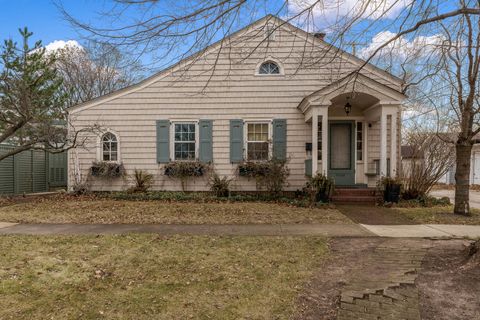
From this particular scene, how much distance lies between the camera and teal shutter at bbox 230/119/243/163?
12.2 m

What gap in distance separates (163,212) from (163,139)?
12.8 feet

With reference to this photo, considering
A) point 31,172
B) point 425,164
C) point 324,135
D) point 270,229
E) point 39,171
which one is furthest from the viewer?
point 39,171

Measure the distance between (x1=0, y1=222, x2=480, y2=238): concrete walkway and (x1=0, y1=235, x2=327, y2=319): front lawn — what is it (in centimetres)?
61

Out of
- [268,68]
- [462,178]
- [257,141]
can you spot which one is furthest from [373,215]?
[268,68]

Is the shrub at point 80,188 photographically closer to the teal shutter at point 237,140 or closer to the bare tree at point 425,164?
the teal shutter at point 237,140

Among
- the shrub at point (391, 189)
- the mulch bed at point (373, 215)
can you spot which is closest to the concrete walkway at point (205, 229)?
the mulch bed at point (373, 215)

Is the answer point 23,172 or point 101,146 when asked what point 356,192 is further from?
point 23,172

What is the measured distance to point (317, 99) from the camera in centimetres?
1037

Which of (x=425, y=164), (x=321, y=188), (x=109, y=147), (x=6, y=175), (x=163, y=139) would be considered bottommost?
(x=321, y=188)

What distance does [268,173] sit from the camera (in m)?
11.6

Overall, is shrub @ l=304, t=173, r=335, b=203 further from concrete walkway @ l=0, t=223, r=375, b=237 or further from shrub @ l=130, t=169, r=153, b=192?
shrub @ l=130, t=169, r=153, b=192

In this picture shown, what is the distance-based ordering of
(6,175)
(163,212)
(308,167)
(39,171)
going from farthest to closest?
(39,171), (6,175), (308,167), (163,212)

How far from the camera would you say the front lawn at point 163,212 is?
26.4ft

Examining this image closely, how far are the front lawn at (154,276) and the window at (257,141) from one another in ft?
20.9
